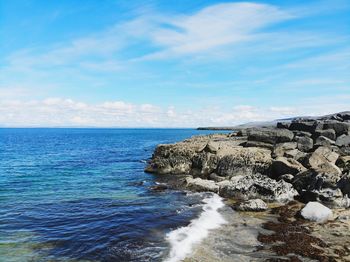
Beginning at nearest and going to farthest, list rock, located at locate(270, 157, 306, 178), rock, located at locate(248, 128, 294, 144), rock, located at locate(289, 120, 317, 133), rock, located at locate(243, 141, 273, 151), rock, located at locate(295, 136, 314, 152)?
rock, located at locate(270, 157, 306, 178), rock, located at locate(295, 136, 314, 152), rock, located at locate(243, 141, 273, 151), rock, located at locate(248, 128, 294, 144), rock, located at locate(289, 120, 317, 133)

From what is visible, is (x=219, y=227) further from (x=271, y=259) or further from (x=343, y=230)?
(x=343, y=230)

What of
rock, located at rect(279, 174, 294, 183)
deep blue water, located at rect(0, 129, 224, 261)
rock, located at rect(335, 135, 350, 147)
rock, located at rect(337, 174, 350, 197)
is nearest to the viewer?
deep blue water, located at rect(0, 129, 224, 261)

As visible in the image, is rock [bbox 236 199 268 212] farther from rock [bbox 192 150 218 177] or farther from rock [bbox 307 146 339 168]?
rock [bbox 192 150 218 177]

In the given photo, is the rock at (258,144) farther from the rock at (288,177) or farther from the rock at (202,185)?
the rock at (202,185)

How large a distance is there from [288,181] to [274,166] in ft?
8.50

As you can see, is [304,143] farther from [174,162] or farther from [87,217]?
[87,217]

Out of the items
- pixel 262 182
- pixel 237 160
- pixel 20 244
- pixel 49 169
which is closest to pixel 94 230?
pixel 20 244

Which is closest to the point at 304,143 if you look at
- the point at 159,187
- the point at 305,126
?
the point at 305,126

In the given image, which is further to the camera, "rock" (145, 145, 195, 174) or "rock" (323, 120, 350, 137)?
"rock" (323, 120, 350, 137)

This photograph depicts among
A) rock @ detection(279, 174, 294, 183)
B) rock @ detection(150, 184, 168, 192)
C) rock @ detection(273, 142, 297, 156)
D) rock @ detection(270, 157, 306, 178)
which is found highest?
rock @ detection(273, 142, 297, 156)

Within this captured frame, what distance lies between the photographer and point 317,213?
21000mm

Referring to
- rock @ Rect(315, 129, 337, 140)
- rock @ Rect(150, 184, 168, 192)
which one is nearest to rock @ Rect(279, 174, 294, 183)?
rock @ Rect(150, 184, 168, 192)

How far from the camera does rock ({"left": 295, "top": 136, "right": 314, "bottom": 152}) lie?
3903 cm

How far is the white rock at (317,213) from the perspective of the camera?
68.2 feet
